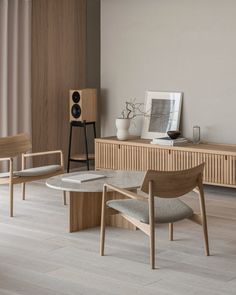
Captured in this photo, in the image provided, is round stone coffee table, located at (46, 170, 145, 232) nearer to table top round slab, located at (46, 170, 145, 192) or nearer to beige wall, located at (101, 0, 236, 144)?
table top round slab, located at (46, 170, 145, 192)

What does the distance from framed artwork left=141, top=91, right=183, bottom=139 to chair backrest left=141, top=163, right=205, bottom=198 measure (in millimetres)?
3417

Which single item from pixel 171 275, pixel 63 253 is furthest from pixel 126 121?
pixel 171 275

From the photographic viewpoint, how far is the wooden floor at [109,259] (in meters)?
4.80

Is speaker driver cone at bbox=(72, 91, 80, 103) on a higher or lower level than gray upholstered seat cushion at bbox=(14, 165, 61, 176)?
higher

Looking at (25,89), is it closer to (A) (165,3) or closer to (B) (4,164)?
(B) (4,164)

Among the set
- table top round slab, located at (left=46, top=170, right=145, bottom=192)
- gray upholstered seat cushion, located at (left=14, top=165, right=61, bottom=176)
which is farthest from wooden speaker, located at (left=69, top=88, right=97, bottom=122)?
table top round slab, located at (left=46, top=170, right=145, bottom=192)

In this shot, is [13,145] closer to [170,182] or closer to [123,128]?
[123,128]

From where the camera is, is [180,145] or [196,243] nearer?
[196,243]

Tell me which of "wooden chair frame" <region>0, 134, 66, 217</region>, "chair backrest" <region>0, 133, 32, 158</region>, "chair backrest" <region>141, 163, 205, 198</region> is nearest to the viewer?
"chair backrest" <region>141, 163, 205, 198</region>

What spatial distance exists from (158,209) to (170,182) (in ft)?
1.03

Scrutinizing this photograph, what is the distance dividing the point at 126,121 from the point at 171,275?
13.5ft

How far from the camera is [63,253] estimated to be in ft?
18.7

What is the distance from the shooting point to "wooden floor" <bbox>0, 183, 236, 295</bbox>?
480cm

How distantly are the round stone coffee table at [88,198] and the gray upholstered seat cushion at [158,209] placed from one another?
52cm
